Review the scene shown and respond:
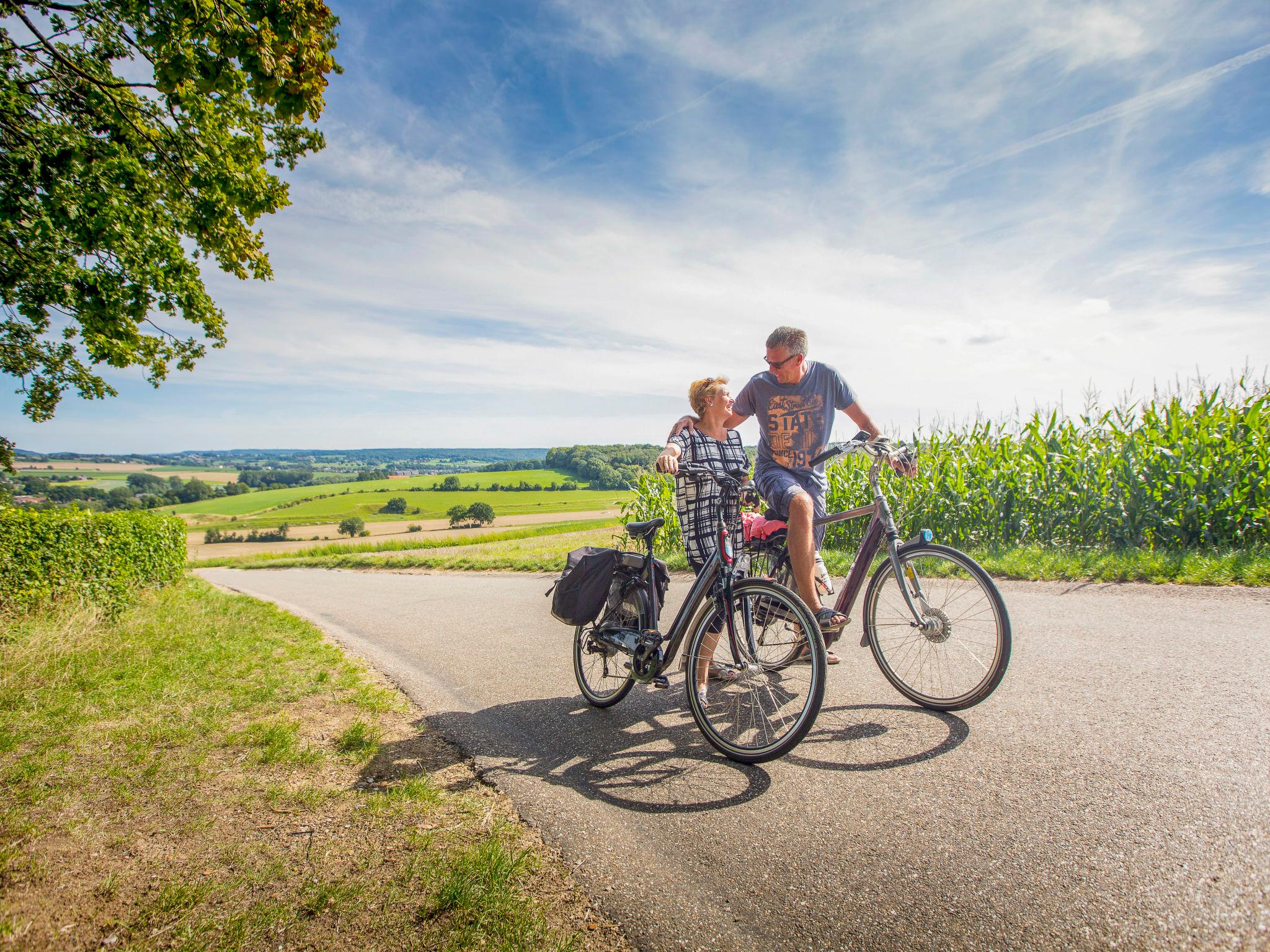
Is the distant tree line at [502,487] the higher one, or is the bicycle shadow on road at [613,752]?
the bicycle shadow on road at [613,752]

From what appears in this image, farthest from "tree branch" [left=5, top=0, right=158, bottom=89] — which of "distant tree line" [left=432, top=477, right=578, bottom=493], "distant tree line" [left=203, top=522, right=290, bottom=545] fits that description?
"distant tree line" [left=432, top=477, right=578, bottom=493]

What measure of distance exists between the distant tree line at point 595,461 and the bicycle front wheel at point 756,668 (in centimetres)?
3520

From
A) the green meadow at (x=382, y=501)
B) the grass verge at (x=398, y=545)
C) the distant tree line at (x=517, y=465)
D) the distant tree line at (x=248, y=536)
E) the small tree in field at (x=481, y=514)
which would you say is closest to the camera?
the grass verge at (x=398, y=545)

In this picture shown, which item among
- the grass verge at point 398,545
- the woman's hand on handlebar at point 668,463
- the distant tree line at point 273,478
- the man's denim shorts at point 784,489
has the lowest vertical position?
the grass verge at point 398,545

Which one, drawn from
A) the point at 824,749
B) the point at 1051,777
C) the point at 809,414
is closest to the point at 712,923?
the point at 824,749

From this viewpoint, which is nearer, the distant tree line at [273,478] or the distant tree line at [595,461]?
the distant tree line at [595,461]

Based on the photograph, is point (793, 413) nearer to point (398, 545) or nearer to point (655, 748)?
point (655, 748)

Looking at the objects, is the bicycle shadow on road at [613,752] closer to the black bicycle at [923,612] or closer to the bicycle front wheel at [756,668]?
the bicycle front wheel at [756,668]

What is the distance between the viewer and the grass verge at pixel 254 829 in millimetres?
2111

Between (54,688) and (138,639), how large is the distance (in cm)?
196

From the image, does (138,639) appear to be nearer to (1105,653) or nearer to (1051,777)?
(1051,777)

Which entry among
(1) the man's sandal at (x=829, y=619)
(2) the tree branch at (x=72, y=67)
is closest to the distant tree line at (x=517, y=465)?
(2) the tree branch at (x=72, y=67)

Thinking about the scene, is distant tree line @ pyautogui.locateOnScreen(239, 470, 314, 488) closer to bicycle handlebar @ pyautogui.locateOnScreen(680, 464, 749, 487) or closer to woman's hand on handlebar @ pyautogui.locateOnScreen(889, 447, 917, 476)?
bicycle handlebar @ pyautogui.locateOnScreen(680, 464, 749, 487)

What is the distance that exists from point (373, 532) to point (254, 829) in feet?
139
